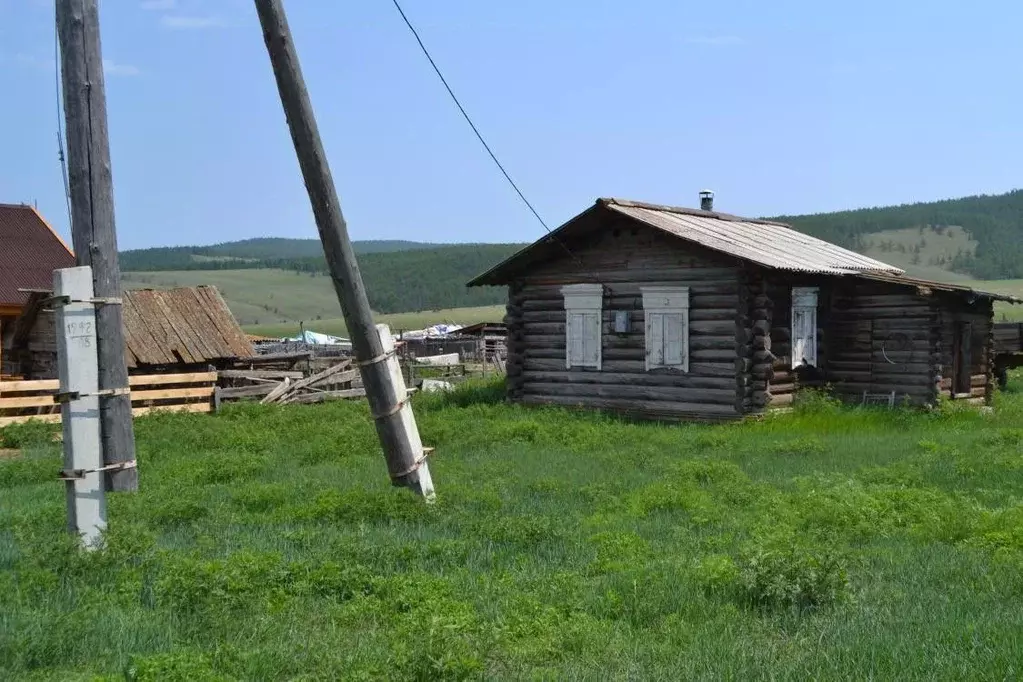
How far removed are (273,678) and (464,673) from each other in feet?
3.30

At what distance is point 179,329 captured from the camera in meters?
29.0

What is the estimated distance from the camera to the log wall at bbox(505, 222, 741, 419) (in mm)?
23281

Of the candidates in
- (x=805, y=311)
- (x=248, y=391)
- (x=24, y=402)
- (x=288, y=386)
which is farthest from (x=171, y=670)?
(x=288, y=386)

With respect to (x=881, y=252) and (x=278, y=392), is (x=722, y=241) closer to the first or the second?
(x=278, y=392)

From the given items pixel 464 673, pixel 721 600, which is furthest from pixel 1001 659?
pixel 464 673

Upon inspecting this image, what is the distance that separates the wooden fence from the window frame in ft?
41.6

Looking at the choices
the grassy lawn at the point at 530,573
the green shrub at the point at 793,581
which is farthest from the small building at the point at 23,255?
the green shrub at the point at 793,581

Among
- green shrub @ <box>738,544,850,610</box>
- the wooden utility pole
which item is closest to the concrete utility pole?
the wooden utility pole

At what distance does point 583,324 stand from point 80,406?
17307 millimetres

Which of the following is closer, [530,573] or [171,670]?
[171,670]

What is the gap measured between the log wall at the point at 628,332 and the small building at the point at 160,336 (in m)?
7.83

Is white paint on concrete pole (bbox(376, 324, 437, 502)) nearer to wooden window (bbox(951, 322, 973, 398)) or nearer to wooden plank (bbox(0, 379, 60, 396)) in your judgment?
wooden plank (bbox(0, 379, 60, 396))

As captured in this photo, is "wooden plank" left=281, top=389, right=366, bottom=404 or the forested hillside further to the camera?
the forested hillside

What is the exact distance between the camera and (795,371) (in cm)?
2431
